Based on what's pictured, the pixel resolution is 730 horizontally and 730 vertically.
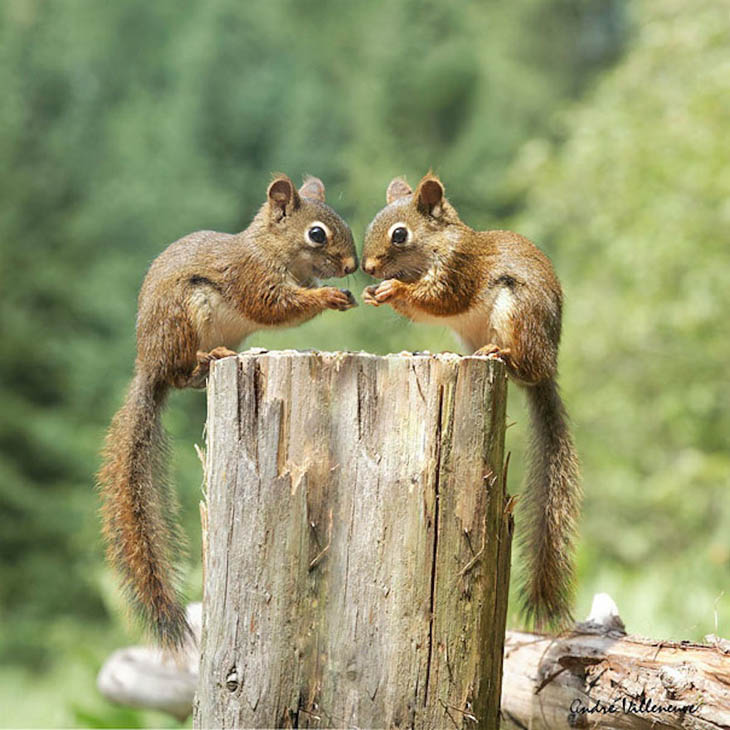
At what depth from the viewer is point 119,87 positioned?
12570 mm

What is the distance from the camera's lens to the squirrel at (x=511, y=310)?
2162 mm

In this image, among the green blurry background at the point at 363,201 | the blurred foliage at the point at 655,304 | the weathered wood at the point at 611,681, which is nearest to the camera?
the weathered wood at the point at 611,681

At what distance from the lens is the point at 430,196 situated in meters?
2.29

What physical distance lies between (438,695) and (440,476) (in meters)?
0.36

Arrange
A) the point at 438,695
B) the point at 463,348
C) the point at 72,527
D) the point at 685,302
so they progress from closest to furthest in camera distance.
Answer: the point at 438,695, the point at 463,348, the point at 685,302, the point at 72,527

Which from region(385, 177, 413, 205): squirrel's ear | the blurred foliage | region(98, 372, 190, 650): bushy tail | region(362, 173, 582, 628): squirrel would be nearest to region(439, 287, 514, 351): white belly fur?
region(362, 173, 582, 628): squirrel

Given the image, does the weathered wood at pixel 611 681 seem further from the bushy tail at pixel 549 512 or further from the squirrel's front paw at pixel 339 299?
the squirrel's front paw at pixel 339 299

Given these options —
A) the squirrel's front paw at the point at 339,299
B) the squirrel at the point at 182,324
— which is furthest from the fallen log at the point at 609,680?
the squirrel's front paw at the point at 339,299

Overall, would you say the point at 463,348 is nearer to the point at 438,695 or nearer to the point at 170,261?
the point at 170,261

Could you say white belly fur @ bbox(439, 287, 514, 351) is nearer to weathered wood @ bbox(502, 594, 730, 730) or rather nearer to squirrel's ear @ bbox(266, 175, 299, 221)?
squirrel's ear @ bbox(266, 175, 299, 221)

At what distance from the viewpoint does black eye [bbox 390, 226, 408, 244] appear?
229 centimetres

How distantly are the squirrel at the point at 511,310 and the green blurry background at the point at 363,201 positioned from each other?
1949 mm

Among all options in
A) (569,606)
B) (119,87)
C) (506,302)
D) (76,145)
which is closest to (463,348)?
(506,302)

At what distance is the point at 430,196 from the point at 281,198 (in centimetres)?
34
